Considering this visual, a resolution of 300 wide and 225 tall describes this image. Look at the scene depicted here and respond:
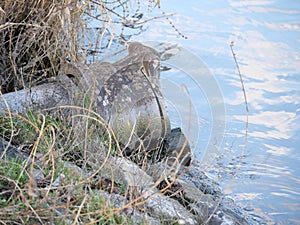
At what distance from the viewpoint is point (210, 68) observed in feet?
17.5

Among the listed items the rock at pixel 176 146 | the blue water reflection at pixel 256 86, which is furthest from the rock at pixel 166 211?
the rock at pixel 176 146

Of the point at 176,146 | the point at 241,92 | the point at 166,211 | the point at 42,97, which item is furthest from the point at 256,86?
the point at 166,211

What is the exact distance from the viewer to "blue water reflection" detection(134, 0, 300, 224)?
3.93 m

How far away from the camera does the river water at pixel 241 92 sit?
156 inches

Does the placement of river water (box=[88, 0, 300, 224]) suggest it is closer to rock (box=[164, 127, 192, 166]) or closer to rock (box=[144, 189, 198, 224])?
rock (box=[164, 127, 192, 166])

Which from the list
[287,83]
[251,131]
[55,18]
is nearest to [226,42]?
[287,83]

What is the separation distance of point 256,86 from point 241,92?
0.19 m

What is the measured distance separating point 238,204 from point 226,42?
2656 mm

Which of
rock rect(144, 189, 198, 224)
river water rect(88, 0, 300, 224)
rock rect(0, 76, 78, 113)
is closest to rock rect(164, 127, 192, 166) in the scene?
river water rect(88, 0, 300, 224)

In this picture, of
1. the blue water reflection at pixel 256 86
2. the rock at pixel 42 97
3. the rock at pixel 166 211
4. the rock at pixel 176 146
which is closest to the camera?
the rock at pixel 166 211

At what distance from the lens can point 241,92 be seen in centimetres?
515

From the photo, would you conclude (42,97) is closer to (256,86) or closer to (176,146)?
(176,146)

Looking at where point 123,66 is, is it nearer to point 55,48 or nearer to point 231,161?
point 55,48

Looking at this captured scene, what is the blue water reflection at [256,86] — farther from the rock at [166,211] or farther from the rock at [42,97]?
the rock at [42,97]
